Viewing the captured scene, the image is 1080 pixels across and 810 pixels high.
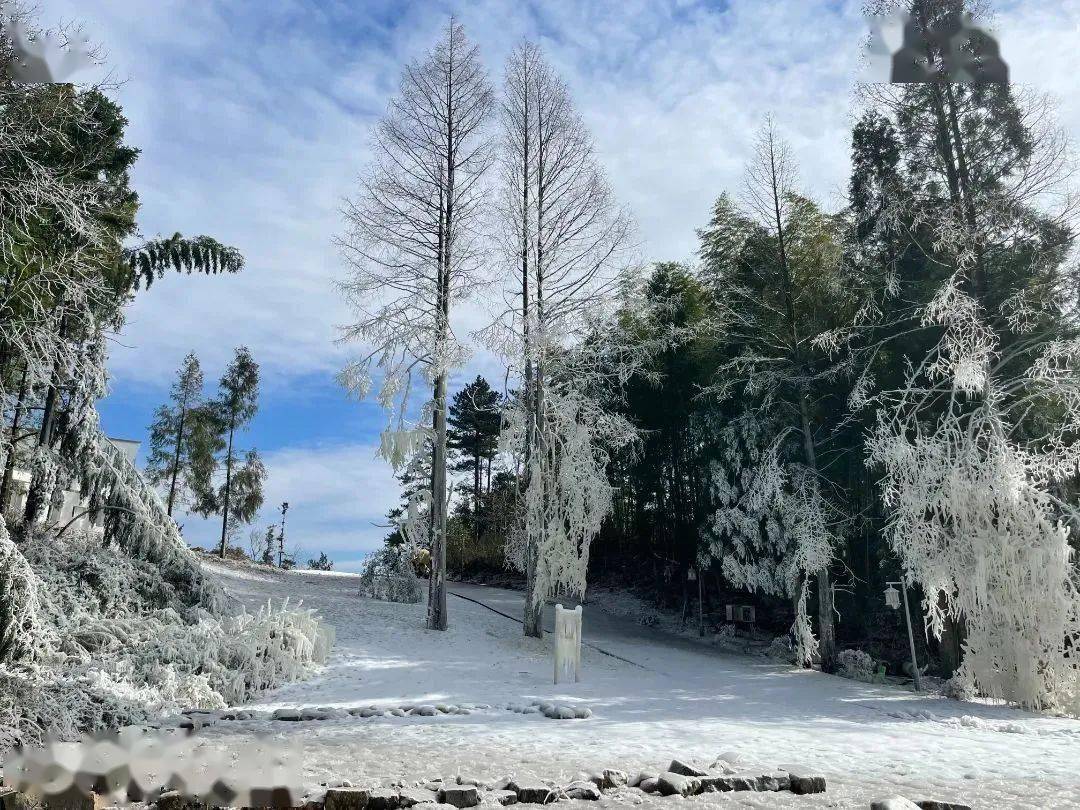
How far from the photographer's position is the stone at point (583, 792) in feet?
12.9

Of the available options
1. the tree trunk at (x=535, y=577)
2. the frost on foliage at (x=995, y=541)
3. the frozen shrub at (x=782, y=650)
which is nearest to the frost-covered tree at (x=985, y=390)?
the frost on foliage at (x=995, y=541)

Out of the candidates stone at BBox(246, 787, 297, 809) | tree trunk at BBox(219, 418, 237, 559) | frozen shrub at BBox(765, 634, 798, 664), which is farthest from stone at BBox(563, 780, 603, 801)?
tree trunk at BBox(219, 418, 237, 559)

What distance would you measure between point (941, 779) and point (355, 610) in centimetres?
1086

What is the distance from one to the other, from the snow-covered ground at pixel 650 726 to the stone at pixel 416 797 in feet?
2.06

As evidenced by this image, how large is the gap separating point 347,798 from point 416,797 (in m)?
0.33

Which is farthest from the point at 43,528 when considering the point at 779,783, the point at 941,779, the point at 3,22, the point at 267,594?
the point at 941,779

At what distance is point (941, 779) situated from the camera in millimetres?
4730

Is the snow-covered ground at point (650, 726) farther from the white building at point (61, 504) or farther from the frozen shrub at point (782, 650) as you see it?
the white building at point (61, 504)

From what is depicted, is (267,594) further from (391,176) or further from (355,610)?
(391,176)

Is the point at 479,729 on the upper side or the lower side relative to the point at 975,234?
lower

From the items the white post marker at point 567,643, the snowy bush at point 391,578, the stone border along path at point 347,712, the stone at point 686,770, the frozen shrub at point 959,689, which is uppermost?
the snowy bush at point 391,578

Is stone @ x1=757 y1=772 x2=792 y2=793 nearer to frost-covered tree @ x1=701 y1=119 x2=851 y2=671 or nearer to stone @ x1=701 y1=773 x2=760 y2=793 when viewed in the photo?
stone @ x1=701 y1=773 x2=760 y2=793

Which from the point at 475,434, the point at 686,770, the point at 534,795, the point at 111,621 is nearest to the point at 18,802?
the point at 534,795

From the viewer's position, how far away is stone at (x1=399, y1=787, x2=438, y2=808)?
11.9ft
